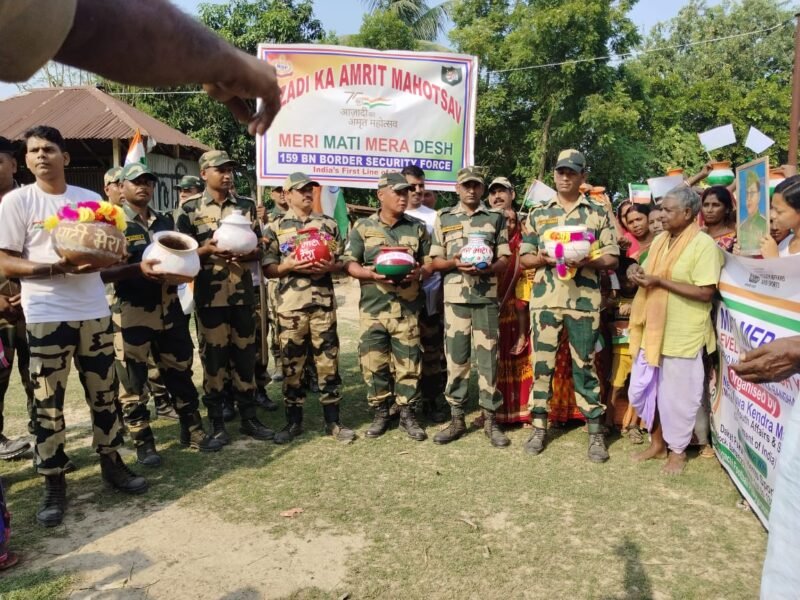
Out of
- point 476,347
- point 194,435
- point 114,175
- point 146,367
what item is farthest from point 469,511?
point 114,175

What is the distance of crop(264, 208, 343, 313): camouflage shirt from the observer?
489 cm

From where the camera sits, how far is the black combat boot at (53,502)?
3.54 metres

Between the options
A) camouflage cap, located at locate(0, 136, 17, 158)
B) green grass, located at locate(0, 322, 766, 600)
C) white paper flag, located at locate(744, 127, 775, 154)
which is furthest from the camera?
white paper flag, located at locate(744, 127, 775, 154)

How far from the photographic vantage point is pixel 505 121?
18.7m

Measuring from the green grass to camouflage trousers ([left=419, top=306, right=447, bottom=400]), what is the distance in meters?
0.70

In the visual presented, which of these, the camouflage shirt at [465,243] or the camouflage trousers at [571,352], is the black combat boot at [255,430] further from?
the camouflage trousers at [571,352]

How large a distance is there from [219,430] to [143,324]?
42.5 inches

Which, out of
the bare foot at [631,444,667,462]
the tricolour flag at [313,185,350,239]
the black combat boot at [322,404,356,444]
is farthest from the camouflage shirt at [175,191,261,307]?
the bare foot at [631,444,667,462]

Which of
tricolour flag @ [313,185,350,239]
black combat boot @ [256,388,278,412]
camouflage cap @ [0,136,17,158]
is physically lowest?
black combat boot @ [256,388,278,412]

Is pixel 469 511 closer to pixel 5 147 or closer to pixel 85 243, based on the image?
pixel 85 243

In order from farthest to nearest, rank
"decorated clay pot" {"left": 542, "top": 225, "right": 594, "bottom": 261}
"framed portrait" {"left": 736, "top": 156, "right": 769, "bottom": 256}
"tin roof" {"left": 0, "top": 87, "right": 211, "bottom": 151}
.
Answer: "tin roof" {"left": 0, "top": 87, "right": 211, "bottom": 151} → "decorated clay pot" {"left": 542, "top": 225, "right": 594, "bottom": 261} → "framed portrait" {"left": 736, "top": 156, "right": 769, "bottom": 256}

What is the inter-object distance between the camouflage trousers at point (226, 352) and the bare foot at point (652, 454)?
10.2ft

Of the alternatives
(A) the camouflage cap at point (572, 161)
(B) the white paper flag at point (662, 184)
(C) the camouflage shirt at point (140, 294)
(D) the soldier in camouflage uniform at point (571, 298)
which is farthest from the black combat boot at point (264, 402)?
(B) the white paper flag at point (662, 184)

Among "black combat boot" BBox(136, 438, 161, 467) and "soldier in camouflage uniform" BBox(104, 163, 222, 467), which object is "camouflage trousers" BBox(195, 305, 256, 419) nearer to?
"soldier in camouflage uniform" BBox(104, 163, 222, 467)
